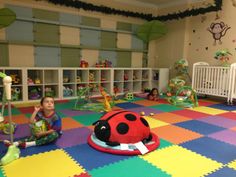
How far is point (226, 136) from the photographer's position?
125 inches

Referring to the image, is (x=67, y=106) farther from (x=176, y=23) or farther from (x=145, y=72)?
(x=176, y=23)

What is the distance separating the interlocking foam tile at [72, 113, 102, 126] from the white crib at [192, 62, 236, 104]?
10.5 ft

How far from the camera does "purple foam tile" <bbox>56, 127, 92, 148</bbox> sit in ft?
9.17

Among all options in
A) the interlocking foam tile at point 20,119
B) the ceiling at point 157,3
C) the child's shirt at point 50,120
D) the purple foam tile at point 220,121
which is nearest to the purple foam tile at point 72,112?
the interlocking foam tile at point 20,119

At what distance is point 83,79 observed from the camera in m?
6.06

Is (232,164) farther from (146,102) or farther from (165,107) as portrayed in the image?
(146,102)

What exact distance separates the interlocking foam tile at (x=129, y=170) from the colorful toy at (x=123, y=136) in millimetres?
200

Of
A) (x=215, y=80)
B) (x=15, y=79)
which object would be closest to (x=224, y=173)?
(x=215, y=80)

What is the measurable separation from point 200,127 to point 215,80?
248 centimetres

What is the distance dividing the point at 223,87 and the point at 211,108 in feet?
2.65

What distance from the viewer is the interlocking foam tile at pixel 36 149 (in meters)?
2.48

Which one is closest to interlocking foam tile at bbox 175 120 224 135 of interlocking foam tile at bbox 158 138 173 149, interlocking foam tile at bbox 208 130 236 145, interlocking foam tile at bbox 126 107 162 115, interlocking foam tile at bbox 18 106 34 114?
interlocking foam tile at bbox 208 130 236 145

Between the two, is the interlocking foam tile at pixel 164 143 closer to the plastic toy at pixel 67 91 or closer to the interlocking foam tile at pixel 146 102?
the interlocking foam tile at pixel 146 102

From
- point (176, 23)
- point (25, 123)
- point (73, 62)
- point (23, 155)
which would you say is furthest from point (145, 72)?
point (23, 155)
